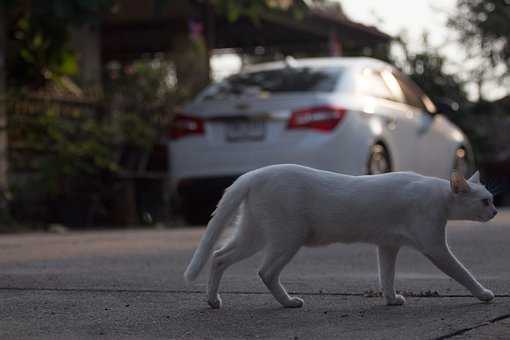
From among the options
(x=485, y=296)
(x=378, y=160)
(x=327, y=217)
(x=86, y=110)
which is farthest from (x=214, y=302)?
(x=86, y=110)

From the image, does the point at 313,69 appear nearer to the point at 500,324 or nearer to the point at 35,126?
the point at 35,126

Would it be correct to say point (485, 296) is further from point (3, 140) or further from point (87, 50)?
point (87, 50)

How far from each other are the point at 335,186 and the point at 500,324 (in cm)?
99

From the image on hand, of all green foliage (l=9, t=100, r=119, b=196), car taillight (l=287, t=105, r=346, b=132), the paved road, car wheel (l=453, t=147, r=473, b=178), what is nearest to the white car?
car taillight (l=287, t=105, r=346, b=132)

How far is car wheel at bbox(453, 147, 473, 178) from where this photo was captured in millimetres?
12812

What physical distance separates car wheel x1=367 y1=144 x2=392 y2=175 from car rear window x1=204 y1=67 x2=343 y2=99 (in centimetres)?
70

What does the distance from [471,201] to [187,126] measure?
240 inches

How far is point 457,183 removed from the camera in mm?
5148

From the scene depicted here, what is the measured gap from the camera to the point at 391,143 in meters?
11.4

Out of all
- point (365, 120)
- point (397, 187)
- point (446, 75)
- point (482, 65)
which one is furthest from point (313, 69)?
point (482, 65)

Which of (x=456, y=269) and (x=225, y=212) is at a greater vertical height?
(x=225, y=212)

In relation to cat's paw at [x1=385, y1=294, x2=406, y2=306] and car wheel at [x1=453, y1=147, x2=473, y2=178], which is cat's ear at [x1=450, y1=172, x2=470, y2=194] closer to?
cat's paw at [x1=385, y1=294, x2=406, y2=306]

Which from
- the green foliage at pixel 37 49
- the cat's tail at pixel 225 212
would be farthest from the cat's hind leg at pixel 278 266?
the green foliage at pixel 37 49

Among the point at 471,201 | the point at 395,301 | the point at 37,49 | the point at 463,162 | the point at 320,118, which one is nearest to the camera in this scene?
the point at 395,301
